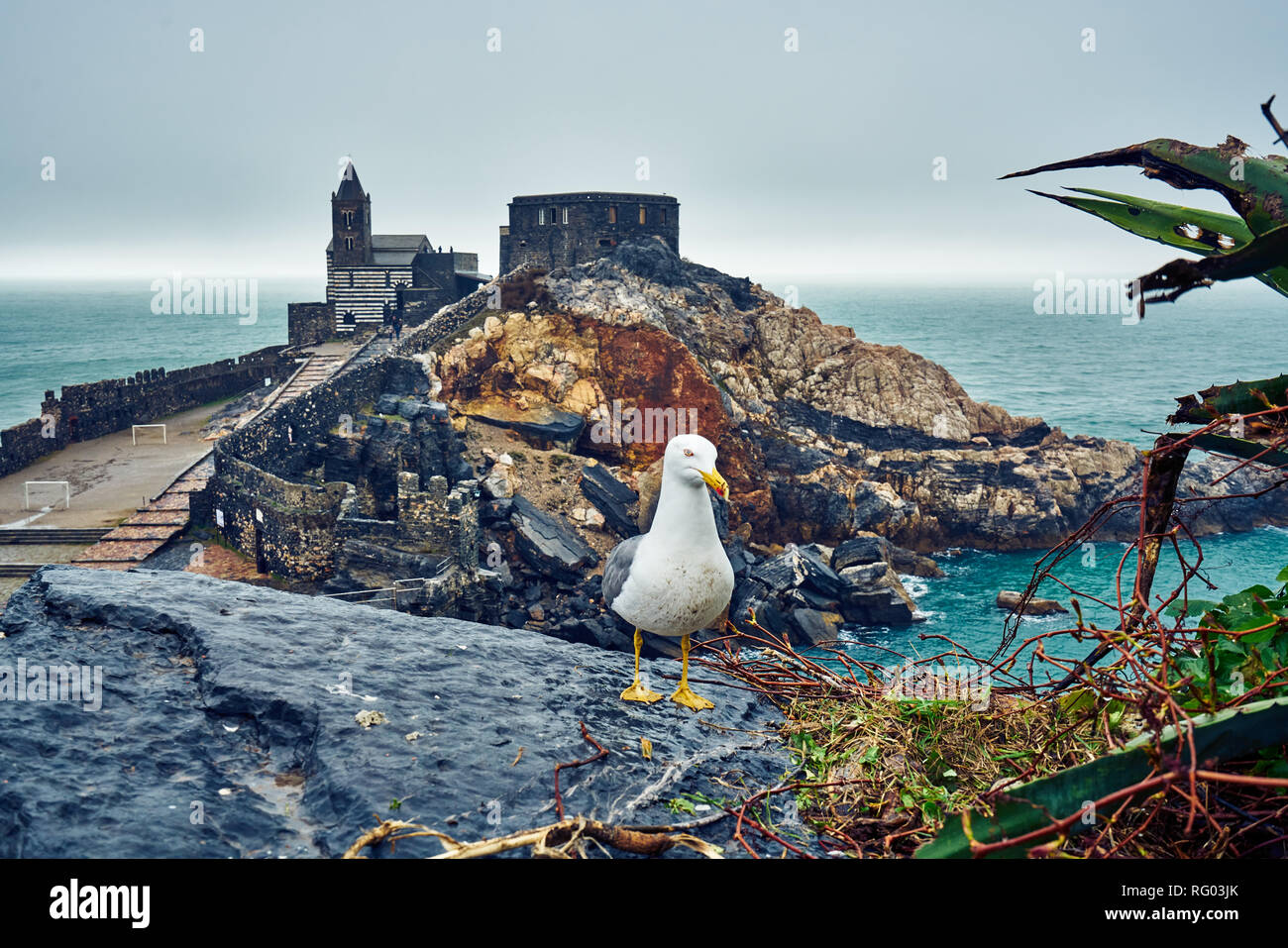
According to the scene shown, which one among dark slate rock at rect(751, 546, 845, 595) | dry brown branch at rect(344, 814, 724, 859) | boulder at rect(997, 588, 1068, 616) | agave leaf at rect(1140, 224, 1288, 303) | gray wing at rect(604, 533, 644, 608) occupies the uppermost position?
agave leaf at rect(1140, 224, 1288, 303)

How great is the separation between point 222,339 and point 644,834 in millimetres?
171831

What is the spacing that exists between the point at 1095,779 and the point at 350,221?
5909 centimetres

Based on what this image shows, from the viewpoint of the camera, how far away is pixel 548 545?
30.9 metres

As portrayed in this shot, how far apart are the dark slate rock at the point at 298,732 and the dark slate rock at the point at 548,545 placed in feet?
84.2

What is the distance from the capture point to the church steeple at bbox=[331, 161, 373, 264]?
54094mm

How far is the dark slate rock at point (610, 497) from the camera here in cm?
3381

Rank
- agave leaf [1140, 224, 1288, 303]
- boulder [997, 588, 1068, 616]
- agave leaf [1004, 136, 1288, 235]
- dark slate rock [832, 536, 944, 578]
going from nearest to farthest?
agave leaf [1140, 224, 1288, 303]
agave leaf [1004, 136, 1288, 235]
boulder [997, 588, 1068, 616]
dark slate rock [832, 536, 944, 578]

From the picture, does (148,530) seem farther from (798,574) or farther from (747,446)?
(747,446)

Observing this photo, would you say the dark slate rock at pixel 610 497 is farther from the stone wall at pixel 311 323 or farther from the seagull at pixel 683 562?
the seagull at pixel 683 562

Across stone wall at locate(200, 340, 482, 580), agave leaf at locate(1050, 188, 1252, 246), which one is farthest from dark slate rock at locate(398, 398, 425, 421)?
agave leaf at locate(1050, 188, 1252, 246)

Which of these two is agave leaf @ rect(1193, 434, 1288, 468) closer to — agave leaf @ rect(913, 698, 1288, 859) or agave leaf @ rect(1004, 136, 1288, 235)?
agave leaf @ rect(1004, 136, 1288, 235)

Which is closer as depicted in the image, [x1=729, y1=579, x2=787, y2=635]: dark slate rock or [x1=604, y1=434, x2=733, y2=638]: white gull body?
[x1=604, y1=434, x2=733, y2=638]: white gull body

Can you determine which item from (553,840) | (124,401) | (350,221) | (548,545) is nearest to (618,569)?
(553,840)

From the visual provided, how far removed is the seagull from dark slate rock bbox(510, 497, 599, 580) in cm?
2584
